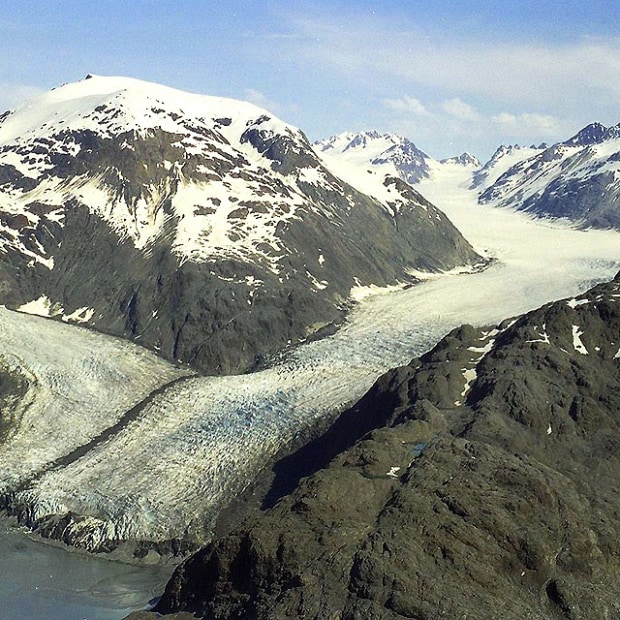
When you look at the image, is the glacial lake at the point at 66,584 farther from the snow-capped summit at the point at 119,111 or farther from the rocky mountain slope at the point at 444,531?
the snow-capped summit at the point at 119,111

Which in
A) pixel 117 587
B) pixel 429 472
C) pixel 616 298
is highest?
pixel 616 298

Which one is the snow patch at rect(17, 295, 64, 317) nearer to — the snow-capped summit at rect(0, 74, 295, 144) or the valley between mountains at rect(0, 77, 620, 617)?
the valley between mountains at rect(0, 77, 620, 617)

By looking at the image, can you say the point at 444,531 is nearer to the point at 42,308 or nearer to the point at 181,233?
the point at 42,308

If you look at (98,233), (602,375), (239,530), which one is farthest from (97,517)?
(98,233)

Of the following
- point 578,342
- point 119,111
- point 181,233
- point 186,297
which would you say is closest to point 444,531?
point 578,342

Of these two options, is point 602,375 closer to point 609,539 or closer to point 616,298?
point 616,298

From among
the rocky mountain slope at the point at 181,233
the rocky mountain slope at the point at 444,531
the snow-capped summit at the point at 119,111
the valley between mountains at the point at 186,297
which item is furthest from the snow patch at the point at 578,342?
the snow-capped summit at the point at 119,111
